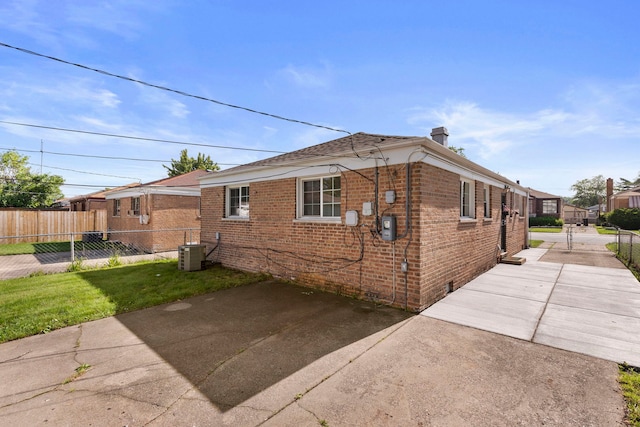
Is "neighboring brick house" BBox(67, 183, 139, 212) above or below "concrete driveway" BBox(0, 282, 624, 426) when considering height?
above

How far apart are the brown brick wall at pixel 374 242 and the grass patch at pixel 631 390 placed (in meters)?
2.66

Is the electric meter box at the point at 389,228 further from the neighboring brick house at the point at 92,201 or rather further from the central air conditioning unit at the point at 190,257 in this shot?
the neighboring brick house at the point at 92,201

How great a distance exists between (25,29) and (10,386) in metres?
5.44

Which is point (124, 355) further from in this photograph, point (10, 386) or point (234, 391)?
point (234, 391)

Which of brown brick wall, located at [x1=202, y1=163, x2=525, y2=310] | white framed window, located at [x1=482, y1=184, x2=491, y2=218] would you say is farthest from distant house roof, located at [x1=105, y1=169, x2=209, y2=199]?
white framed window, located at [x1=482, y1=184, x2=491, y2=218]

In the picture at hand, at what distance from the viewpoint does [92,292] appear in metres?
6.76

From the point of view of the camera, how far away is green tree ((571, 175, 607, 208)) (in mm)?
80194

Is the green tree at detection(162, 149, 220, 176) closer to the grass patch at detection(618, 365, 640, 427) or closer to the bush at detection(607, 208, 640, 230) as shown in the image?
the grass patch at detection(618, 365, 640, 427)

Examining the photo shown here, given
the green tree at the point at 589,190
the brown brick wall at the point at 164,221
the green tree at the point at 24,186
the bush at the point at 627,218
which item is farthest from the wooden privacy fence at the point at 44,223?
the green tree at the point at 589,190

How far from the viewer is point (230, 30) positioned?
7105 millimetres

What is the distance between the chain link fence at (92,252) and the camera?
390 inches

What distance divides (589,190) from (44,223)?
114943 mm

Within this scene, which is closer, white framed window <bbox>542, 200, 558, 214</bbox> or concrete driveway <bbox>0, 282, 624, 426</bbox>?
concrete driveway <bbox>0, 282, 624, 426</bbox>

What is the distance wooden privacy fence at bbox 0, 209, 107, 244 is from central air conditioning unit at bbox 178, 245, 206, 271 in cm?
1267
